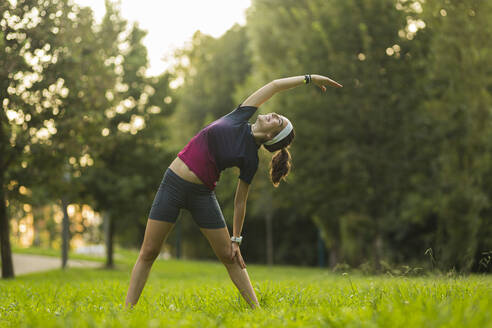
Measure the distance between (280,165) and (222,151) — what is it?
58cm

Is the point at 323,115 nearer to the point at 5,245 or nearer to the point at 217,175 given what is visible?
the point at 5,245

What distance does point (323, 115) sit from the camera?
14422 millimetres

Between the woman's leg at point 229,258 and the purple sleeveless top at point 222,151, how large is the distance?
44 cm

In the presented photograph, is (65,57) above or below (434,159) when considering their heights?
above

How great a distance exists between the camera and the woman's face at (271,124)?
167 inches

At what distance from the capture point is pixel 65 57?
11273 mm

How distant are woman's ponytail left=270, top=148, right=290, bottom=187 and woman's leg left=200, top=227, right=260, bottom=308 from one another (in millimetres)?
644

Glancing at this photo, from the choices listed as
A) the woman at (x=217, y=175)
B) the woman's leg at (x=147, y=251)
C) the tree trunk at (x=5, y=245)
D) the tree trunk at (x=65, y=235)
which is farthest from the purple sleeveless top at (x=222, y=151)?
the tree trunk at (x=65, y=235)

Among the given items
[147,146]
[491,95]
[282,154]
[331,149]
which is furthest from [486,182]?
[282,154]

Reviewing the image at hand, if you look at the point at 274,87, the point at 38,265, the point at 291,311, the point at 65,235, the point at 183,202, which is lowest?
the point at 38,265

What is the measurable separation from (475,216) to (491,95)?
3.38m

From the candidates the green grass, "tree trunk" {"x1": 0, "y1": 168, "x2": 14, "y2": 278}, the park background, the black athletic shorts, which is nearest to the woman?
the black athletic shorts

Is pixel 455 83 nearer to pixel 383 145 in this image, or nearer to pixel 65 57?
pixel 383 145

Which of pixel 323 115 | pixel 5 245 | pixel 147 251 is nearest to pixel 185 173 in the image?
pixel 147 251
